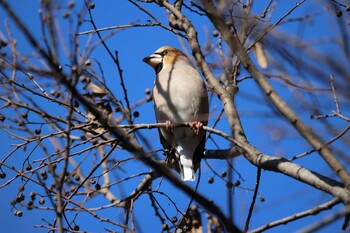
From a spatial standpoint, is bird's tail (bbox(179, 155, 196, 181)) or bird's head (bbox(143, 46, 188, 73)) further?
bird's head (bbox(143, 46, 188, 73))

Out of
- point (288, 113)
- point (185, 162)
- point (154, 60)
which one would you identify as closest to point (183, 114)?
point (185, 162)

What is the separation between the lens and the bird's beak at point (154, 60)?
6047 millimetres

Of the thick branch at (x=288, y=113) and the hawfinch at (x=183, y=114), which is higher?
the hawfinch at (x=183, y=114)

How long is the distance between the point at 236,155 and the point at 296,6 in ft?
3.72

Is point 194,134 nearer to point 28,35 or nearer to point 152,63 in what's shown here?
point 152,63

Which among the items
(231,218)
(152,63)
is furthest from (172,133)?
(231,218)

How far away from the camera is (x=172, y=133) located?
5.09 metres

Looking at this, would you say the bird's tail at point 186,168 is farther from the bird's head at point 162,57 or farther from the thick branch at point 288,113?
the thick branch at point 288,113

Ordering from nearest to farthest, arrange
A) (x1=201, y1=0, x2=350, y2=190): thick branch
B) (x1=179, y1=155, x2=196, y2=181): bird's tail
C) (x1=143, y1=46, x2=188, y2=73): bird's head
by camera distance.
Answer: (x1=201, y1=0, x2=350, y2=190): thick branch, (x1=179, y1=155, x2=196, y2=181): bird's tail, (x1=143, y1=46, x2=188, y2=73): bird's head

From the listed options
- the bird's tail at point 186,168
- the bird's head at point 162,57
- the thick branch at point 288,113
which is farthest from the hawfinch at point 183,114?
the thick branch at point 288,113

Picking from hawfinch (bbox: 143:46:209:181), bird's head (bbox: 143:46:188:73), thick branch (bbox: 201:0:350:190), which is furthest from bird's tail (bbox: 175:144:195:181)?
thick branch (bbox: 201:0:350:190)

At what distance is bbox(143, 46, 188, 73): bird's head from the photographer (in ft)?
19.6

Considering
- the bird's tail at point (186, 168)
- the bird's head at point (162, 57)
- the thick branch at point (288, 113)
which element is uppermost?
the bird's head at point (162, 57)

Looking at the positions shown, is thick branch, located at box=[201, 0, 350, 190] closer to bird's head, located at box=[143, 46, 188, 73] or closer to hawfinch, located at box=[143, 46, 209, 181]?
hawfinch, located at box=[143, 46, 209, 181]
